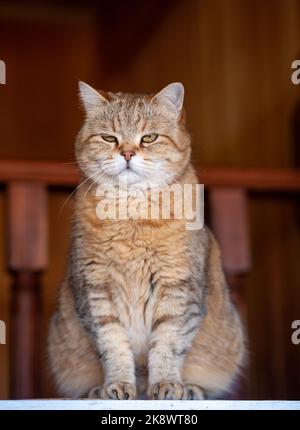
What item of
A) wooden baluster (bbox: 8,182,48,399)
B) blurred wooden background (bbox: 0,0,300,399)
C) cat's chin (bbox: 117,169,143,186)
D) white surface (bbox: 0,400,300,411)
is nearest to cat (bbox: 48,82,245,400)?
→ cat's chin (bbox: 117,169,143,186)

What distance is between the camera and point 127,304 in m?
1.95

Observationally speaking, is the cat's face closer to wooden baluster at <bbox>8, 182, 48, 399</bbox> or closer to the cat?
the cat

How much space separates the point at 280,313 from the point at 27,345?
3.69 feet

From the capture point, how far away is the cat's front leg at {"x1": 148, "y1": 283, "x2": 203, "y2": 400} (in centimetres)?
189

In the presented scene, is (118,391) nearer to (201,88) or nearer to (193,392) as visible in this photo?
(193,392)

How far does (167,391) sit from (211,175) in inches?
36.2

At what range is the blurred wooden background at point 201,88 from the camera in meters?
3.13

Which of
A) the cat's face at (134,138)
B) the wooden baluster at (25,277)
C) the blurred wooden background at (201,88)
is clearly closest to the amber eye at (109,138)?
the cat's face at (134,138)

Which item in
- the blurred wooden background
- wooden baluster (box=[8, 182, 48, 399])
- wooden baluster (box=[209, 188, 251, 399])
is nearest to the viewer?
wooden baluster (box=[8, 182, 48, 399])

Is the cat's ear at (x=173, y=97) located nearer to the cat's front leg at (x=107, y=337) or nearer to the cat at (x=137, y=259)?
the cat at (x=137, y=259)

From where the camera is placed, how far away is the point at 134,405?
5.58 ft

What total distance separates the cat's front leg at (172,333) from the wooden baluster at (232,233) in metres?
0.58
